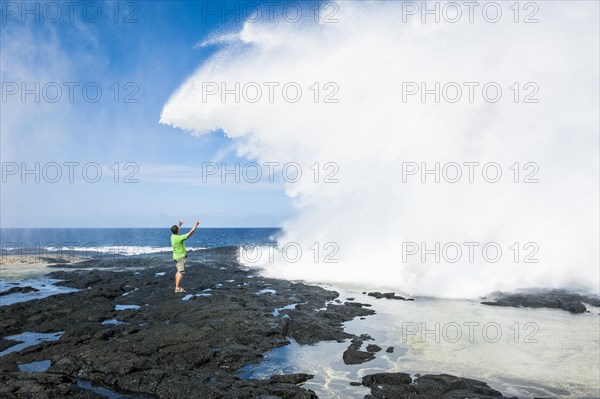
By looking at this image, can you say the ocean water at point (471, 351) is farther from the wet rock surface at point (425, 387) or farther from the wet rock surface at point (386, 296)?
the wet rock surface at point (386, 296)

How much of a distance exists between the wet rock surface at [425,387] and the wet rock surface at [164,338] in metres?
1.46

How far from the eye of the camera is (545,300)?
18.1 metres

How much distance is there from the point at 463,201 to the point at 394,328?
16.2 m

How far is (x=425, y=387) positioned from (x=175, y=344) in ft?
20.7

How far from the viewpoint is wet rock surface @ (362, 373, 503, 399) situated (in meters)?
7.60

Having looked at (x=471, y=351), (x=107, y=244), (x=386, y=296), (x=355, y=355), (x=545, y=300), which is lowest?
(x=107, y=244)

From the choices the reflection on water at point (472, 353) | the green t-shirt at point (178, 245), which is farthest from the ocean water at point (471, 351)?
Answer: the green t-shirt at point (178, 245)

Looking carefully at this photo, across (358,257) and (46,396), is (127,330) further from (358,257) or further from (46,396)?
(358,257)

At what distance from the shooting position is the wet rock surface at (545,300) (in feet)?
55.8

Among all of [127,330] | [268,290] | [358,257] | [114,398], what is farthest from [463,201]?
[114,398]

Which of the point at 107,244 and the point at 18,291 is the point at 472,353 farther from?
the point at 107,244

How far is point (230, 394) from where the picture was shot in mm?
7230

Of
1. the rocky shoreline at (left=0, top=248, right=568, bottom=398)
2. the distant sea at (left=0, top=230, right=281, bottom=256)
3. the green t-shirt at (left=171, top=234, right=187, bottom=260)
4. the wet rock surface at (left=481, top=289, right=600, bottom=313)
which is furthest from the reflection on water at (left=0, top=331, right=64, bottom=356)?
the distant sea at (left=0, top=230, right=281, bottom=256)

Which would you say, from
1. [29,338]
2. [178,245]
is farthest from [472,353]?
[29,338]
